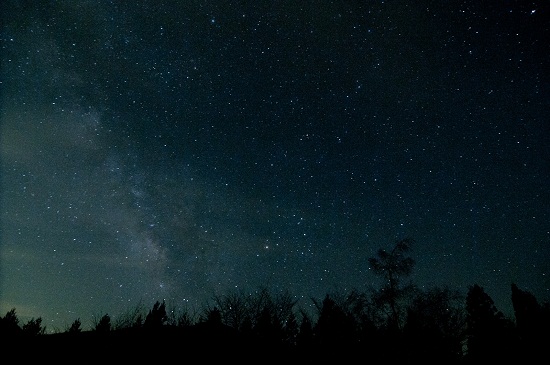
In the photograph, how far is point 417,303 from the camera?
96.5 ft

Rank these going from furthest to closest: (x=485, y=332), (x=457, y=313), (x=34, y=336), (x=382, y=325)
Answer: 1. (x=457, y=313)
2. (x=382, y=325)
3. (x=485, y=332)
4. (x=34, y=336)

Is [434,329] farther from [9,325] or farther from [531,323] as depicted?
[9,325]

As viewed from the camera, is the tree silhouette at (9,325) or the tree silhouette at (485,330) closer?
the tree silhouette at (9,325)

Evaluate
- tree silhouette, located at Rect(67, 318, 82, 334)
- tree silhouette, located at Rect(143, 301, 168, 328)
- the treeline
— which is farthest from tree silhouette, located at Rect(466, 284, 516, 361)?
tree silhouette, located at Rect(67, 318, 82, 334)

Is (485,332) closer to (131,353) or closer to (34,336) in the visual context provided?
(131,353)

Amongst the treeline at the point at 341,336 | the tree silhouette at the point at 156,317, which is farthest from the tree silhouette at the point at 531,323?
the tree silhouette at the point at 156,317

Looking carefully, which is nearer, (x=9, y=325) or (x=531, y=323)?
(x=9, y=325)

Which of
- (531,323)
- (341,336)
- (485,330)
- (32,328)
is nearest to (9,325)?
(32,328)

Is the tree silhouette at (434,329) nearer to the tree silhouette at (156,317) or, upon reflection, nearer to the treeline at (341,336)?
the treeline at (341,336)

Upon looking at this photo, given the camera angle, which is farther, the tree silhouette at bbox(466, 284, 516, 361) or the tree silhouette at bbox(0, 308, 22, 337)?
the tree silhouette at bbox(466, 284, 516, 361)

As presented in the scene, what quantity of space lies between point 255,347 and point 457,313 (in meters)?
24.2

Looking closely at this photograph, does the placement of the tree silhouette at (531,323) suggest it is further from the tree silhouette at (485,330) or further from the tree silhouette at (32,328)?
the tree silhouette at (32,328)

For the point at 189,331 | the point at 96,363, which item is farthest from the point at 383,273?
the point at 96,363

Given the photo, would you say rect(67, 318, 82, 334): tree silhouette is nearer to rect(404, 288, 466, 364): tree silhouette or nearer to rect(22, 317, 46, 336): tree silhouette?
rect(22, 317, 46, 336): tree silhouette
